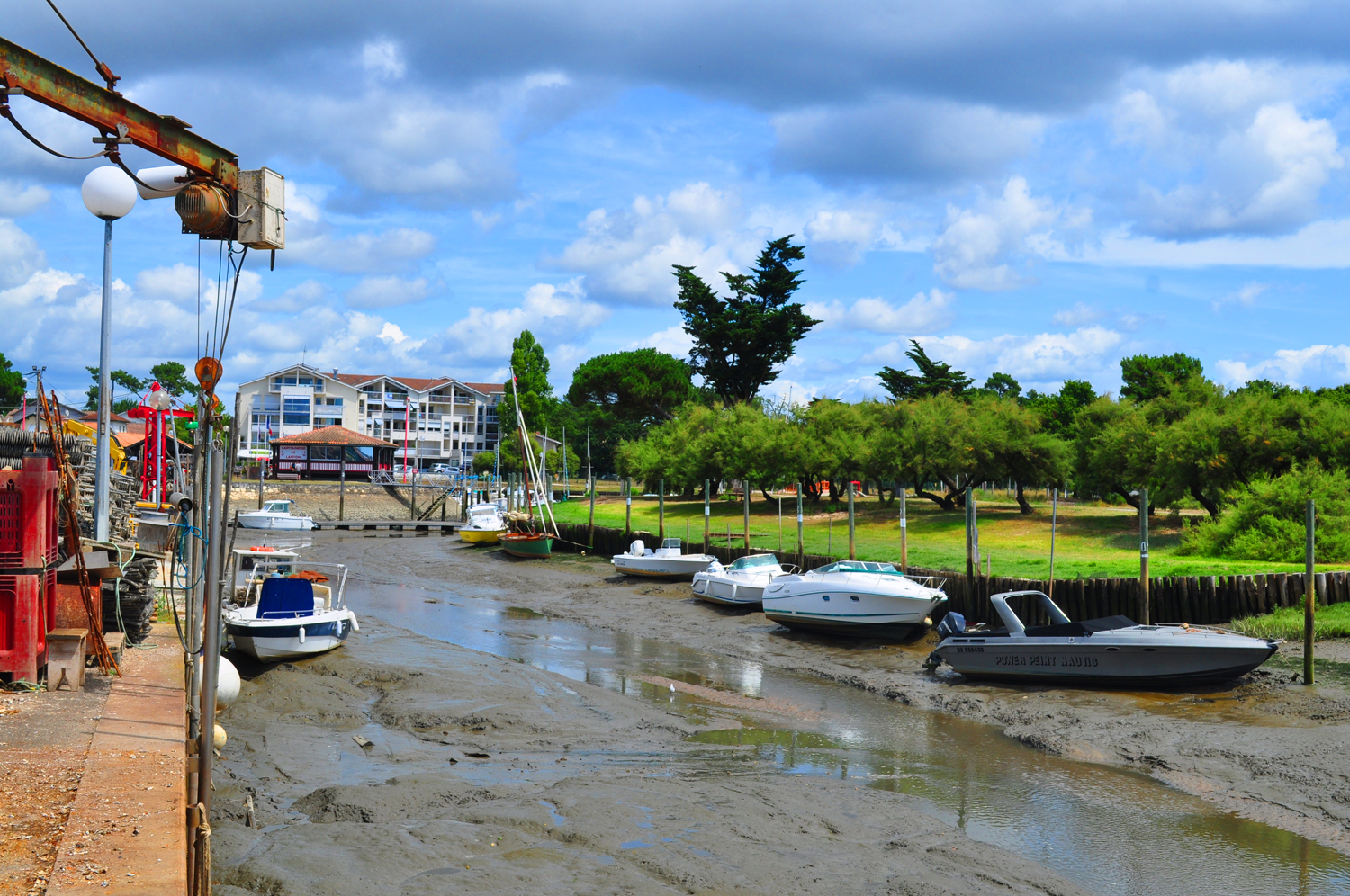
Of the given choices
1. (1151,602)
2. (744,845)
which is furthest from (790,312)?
(744,845)

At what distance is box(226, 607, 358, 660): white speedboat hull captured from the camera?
18750 mm

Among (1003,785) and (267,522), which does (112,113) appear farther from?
(267,522)

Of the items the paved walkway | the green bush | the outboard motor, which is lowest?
the outboard motor

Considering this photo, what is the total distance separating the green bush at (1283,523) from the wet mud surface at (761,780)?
36.2ft

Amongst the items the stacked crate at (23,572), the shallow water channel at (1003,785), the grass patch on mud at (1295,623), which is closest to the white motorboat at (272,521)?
the shallow water channel at (1003,785)

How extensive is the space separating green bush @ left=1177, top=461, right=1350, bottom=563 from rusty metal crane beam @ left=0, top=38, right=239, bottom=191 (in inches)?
1046

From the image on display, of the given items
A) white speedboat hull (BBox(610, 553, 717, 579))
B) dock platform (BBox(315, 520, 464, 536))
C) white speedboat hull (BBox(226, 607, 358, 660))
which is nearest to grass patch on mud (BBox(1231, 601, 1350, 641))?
white speedboat hull (BBox(226, 607, 358, 660))

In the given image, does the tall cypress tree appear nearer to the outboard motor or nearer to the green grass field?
the green grass field

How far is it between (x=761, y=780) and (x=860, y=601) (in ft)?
37.4

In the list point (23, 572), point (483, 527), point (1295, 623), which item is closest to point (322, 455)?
point (483, 527)

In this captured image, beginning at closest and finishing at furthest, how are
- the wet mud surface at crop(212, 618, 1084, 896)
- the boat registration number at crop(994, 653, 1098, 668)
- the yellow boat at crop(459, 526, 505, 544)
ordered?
the wet mud surface at crop(212, 618, 1084, 896) < the boat registration number at crop(994, 653, 1098, 668) < the yellow boat at crop(459, 526, 505, 544)

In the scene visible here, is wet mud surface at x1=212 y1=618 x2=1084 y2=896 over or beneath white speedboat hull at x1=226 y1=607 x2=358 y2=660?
beneath

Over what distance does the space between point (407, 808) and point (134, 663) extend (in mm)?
5123

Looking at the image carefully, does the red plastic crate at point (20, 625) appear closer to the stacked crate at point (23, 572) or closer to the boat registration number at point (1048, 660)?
the stacked crate at point (23, 572)
